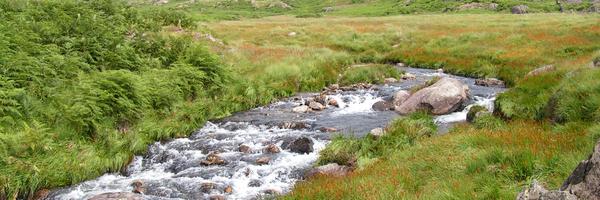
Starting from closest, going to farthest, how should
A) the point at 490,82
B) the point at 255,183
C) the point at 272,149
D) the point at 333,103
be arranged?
1. the point at 255,183
2. the point at 272,149
3. the point at 333,103
4. the point at 490,82

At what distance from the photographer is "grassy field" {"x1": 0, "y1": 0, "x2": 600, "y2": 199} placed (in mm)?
11227

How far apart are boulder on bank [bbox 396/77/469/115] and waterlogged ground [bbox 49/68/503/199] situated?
525mm

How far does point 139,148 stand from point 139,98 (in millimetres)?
2837

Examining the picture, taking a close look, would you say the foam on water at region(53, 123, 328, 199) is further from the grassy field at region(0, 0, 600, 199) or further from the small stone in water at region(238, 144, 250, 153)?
the grassy field at region(0, 0, 600, 199)

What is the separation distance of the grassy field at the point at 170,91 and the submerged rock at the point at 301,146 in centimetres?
281

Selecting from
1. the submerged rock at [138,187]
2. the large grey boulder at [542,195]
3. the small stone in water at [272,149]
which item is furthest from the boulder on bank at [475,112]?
the large grey boulder at [542,195]

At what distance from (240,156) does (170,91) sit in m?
6.25

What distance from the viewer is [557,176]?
809cm

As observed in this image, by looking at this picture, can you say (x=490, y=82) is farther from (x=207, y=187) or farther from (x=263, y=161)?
(x=207, y=187)

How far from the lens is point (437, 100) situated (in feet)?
67.9

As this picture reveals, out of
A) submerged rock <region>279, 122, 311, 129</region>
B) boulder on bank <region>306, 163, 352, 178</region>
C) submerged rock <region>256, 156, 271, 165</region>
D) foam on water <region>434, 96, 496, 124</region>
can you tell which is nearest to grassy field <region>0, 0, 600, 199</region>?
boulder on bank <region>306, 163, 352, 178</region>

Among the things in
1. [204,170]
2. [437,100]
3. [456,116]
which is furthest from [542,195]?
[437,100]

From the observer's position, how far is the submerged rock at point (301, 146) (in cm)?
1558

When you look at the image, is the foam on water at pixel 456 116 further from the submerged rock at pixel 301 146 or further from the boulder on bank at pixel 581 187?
the boulder on bank at pixel 581 187
